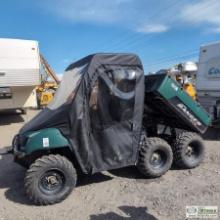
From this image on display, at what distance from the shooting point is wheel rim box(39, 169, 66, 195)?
4.74 m

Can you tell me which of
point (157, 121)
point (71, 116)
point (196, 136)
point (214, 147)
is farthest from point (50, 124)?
point (214, 147)

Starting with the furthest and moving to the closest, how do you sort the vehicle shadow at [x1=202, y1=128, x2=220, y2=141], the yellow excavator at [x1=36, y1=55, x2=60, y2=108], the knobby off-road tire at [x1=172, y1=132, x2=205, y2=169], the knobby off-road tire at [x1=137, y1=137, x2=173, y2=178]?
the yellow excavator at [x1=36, y1=55, x2=60, y2=108]
the vehicle shadow at [x1=202, y1=128, x2=220, y2=141]
the knobby off-road tire at [x1=172, y1=132, x2=205, y2=169]
the knobby off-road tire at [x1=137, y1=137, x2=173, y2=178]

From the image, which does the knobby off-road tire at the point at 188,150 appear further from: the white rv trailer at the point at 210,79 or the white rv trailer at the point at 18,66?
the white rv trailer at the point at 18,66

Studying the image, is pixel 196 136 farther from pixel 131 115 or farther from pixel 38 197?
pixel 38 197

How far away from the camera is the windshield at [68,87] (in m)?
5.08

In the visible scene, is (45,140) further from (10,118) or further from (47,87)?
(47,87)

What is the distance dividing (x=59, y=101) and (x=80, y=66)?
73 centimetres

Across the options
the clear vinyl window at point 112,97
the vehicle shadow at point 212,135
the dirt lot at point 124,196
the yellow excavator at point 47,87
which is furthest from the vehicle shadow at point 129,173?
the yellow excavator at point 47,87

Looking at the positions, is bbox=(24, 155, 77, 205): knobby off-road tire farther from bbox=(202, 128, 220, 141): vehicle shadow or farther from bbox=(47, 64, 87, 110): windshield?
bbox=(202, 128, 220, 141): vehicle shadow

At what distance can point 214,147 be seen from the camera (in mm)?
7941

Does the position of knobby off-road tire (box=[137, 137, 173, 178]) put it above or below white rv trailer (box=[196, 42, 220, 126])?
below

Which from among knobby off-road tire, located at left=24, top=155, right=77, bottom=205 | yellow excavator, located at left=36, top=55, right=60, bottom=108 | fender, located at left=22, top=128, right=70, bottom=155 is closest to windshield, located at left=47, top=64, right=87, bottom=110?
fender, located at left=22, top=128, right=70, bottom=155

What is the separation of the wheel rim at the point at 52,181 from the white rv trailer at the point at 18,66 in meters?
6.66

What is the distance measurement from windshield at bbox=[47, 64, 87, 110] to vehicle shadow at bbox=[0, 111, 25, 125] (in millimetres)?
7860
